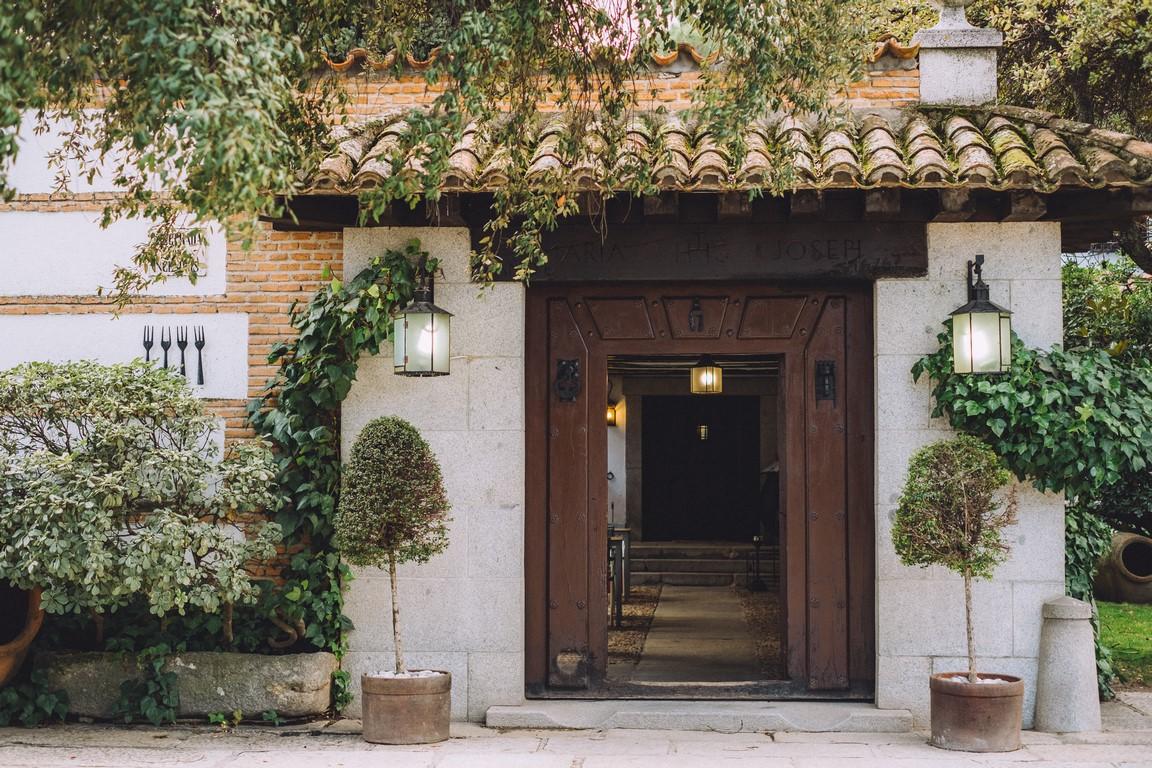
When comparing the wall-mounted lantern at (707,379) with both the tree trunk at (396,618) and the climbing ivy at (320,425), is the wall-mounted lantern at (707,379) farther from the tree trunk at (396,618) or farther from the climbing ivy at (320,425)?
the tree trunk at (396,618)

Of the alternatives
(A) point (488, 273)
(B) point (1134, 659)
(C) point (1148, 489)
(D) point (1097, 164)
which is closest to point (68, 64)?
(A) point (488, 273)

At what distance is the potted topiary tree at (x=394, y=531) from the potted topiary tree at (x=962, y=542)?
2847 mm

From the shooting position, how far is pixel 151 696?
766 cm

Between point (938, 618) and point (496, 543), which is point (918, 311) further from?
point (496, 543)

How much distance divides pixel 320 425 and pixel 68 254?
7.49 ft

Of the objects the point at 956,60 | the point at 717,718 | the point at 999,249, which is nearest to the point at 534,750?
the point at 717,718

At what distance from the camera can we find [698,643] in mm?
11008

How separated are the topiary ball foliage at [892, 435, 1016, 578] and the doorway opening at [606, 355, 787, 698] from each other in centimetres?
524

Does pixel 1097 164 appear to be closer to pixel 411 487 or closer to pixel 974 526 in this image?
pixel 974 526

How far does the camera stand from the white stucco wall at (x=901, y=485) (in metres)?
7.70

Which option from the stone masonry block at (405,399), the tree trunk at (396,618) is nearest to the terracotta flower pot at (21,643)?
the stone masonry block at (405,399)

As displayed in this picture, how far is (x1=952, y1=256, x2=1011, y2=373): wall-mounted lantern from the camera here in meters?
7.25

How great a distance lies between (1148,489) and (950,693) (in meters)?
8.23

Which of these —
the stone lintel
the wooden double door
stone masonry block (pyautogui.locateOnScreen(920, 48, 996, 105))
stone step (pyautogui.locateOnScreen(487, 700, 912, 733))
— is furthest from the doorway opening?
the stone lintel
